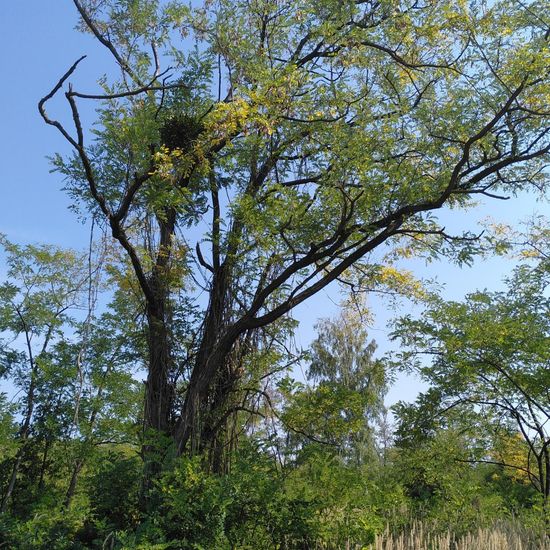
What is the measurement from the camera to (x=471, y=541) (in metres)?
3.87

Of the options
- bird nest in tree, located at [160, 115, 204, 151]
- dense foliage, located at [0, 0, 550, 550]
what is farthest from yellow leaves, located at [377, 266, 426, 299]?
bird nest in tree, located at [160, 115, 204, 151]

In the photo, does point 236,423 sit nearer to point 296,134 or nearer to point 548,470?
point 296,134

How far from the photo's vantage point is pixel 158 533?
3.62m

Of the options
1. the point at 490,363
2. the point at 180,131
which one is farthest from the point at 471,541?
the point at 180,131

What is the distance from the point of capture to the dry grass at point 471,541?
12.1ft

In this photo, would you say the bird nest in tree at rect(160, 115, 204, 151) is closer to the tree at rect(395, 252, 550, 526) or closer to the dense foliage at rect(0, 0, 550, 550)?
the dense foliage at rect(0, 0, 550, 550)

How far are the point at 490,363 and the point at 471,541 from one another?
2094 mm

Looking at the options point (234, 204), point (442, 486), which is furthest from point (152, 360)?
point (442, 486)

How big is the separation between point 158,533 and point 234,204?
3.11 m

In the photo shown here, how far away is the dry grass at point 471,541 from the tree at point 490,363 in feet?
1.94

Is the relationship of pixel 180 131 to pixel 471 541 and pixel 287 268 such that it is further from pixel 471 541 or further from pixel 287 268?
pixel 471 541

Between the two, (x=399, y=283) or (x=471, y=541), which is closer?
(x=471, y=541)

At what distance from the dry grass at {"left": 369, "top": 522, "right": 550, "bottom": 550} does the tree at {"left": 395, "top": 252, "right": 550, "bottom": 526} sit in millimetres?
592

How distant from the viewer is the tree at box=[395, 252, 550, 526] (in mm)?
5477
